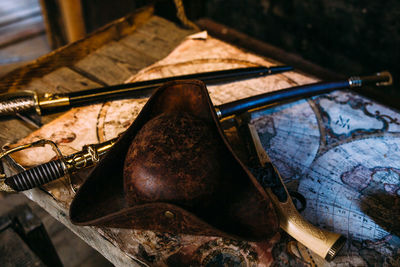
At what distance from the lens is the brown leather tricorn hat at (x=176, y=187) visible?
827 millimetres

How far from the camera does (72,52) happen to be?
181 centimetres

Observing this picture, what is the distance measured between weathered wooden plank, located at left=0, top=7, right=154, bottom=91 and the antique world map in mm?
436

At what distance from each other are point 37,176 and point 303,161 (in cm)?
105

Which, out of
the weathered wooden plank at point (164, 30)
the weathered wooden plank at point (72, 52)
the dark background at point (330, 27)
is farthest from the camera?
the dark background at point (330, 27)

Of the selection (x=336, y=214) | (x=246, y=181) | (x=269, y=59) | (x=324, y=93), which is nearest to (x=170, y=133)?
(x=246, y=181)

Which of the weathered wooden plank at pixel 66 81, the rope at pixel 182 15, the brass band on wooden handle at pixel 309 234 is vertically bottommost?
the brass band on wooden handle at pixel 309 234

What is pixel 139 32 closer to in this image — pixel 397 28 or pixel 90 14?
pixel 90 14

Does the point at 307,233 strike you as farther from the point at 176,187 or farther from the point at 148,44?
the point at 148,44

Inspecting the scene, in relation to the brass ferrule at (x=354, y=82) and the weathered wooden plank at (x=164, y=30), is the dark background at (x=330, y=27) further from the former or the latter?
the brass ferrule at (x=354, y=82)

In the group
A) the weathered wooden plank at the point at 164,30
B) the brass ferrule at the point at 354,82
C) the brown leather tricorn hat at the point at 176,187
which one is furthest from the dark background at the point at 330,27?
the brown leather tricorn hat at the point at 176,187

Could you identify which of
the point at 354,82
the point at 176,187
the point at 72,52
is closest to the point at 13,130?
the point at 72,52

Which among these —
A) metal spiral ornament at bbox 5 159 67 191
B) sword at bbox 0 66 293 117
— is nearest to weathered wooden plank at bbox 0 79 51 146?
sword at bbox 0 66 293 117

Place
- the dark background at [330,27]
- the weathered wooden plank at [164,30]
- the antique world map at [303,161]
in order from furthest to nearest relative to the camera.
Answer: the dark background at [330,27]
the weathered wooden plank at [164,30]
the antique world map at [303,161]

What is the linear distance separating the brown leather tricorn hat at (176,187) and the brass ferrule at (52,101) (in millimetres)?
604
